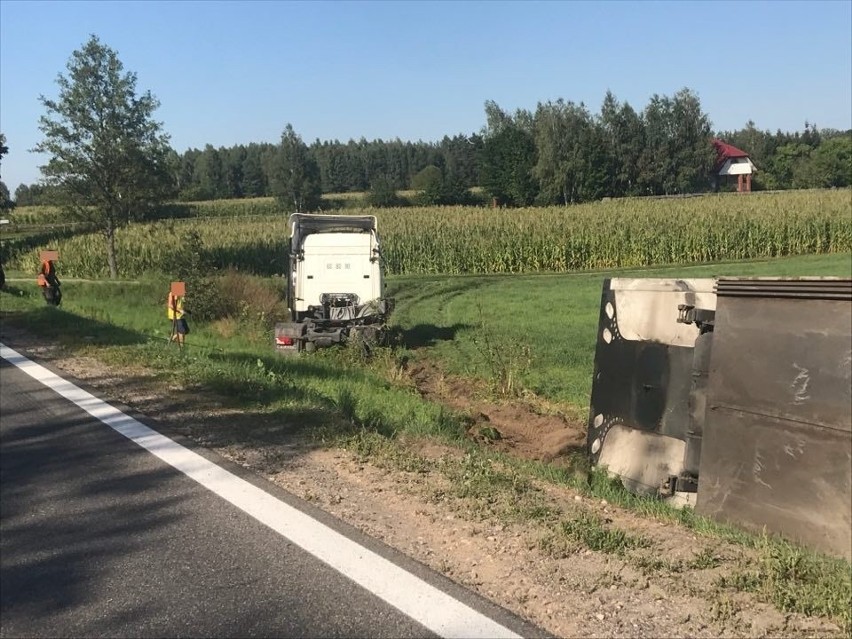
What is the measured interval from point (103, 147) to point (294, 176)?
67747 mm

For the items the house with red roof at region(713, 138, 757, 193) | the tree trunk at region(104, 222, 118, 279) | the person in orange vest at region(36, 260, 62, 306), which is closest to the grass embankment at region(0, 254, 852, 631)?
the person in orange vest at region(36, 260, 62, 306)

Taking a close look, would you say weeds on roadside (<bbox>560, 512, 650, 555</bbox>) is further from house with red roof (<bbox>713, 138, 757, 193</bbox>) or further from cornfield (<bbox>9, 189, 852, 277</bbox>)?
house with red roof (<bbox>713, 138, 757, 193</bbox>)

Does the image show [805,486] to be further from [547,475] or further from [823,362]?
[547,475]

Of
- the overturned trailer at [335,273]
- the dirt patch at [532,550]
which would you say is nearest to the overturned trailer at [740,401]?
the dirt patch at [532,550]

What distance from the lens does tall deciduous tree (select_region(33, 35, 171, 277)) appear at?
25.8 meters

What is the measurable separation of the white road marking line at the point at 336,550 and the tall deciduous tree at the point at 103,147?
22361 millimetres

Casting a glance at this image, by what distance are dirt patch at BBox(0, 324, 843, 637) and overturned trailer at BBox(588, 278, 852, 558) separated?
543mm

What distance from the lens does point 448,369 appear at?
43.6ft

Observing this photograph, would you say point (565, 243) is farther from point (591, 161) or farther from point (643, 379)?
point (591, 161)

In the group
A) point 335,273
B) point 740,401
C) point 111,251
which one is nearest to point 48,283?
point 335,273

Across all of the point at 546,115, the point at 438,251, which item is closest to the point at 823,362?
the point at 438,251

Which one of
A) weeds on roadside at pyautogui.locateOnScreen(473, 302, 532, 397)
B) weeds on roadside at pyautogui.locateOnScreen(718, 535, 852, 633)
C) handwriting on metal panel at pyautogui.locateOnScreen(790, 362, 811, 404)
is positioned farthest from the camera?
weeds on roadside at pyautogui.locateOnScreen(473, 302, 532, 397)

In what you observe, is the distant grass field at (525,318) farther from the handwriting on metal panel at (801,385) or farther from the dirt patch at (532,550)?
the handwriting on metal panel at (801,385)

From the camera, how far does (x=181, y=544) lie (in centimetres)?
413
